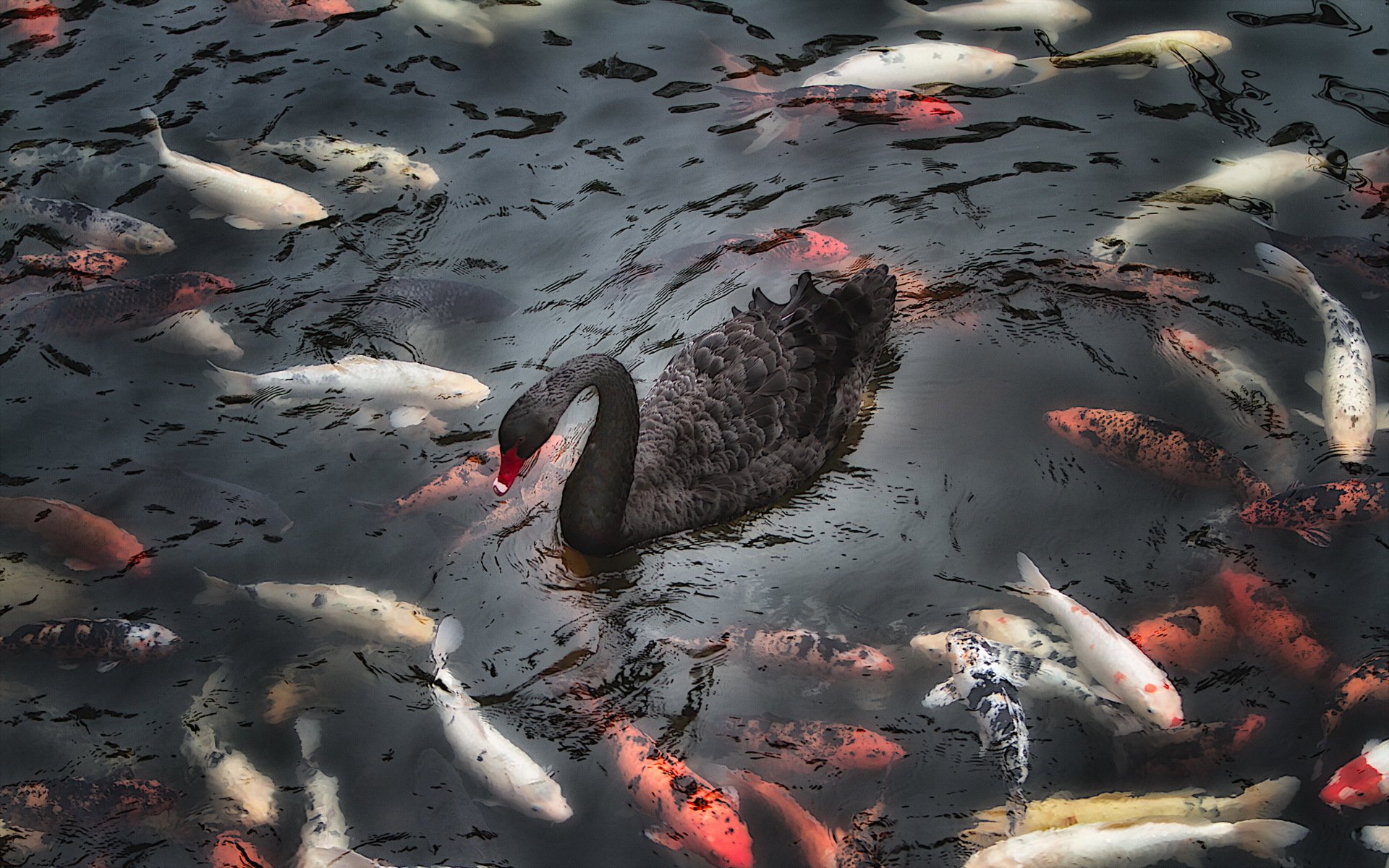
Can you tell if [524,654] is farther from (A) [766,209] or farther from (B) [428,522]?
(A) [766,209]

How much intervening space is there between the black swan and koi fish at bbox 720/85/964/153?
74.6 inches

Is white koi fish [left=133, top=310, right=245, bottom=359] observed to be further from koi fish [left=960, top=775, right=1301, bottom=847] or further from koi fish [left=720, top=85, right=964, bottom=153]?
koi fish [left=960, top=775, right=1301, bottom=847]

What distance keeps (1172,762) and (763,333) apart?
2.65m

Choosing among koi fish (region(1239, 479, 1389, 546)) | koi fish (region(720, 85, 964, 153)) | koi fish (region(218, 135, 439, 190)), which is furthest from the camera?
koi fish (region(720, 85, 964, 153))

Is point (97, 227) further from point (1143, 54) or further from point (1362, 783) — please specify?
point (1362, 783)

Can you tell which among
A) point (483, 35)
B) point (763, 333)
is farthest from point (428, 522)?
point (483, 35)

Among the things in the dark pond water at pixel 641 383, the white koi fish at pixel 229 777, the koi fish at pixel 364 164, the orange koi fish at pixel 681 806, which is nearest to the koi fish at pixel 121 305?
the dark pond water at pixel 641 383

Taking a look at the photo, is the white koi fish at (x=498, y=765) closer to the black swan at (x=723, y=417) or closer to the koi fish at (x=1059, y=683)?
the black swan at (x=723, y=417)

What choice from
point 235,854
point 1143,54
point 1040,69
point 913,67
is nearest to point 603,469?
point 235,854

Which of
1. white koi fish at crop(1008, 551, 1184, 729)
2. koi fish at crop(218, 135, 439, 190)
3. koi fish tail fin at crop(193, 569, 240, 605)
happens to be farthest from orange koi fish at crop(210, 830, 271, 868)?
koi fish at crop(218, 135, 439, 190)

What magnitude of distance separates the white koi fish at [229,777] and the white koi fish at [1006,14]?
644 cm

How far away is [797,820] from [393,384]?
9.76 ft

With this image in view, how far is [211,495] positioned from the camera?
17.7 feet

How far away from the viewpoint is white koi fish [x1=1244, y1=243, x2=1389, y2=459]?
543 centimetres
